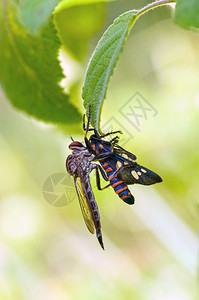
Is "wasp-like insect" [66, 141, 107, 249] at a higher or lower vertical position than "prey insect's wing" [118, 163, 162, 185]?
higher

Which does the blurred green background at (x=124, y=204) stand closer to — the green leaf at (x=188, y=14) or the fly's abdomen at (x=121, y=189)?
A: the fly's abdomen at (x=121, y=189)

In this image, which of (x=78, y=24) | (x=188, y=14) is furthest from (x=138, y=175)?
(x=78, y=24)

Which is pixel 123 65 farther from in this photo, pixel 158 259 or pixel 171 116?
pixel 158 259

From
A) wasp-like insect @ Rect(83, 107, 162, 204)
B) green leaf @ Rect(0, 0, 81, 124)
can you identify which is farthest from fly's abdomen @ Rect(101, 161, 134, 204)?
green leaf @ Rect(0, 0, 81, 124)

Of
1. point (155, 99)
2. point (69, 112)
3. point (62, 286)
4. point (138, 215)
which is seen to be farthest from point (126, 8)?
point (62, 286)

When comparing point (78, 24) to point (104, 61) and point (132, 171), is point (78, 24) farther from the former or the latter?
point (104, 61)

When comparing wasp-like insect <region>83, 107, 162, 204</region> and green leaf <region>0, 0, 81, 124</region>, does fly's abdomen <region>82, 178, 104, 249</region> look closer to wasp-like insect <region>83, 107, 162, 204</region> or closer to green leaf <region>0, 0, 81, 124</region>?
wasp-like insect <region>83, 107, 162, 204</region>
